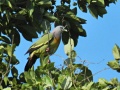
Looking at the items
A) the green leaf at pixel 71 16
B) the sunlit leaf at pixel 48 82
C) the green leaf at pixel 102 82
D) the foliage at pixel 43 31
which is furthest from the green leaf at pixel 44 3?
the sunlit leaf at pixel 48 82

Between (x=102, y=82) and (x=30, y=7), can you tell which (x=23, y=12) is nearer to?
(x=30, y=7)

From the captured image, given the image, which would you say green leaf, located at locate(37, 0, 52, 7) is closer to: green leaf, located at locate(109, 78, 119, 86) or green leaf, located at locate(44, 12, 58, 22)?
green leaf, located at locate(44, 12, 58, 22)

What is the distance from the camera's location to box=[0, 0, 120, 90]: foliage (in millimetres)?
3104

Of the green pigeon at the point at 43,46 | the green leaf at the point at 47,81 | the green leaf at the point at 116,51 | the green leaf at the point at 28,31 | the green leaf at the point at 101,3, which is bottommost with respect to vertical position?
the green pigeon at the point at 43,46

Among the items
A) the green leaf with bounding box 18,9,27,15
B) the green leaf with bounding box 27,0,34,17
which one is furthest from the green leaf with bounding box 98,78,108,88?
the green leaf with bounding box 18,9,27,15

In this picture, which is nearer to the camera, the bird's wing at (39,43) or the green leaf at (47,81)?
the green leaf at (47,81)

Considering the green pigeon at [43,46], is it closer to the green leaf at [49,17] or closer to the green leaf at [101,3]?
the green leaf at [49,17]

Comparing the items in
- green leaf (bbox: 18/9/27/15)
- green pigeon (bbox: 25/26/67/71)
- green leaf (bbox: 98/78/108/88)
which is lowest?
green pigeon (bbox: 25/26/67/71)

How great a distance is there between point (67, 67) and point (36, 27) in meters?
1.48

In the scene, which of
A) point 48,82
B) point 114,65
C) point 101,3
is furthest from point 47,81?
point 101,3

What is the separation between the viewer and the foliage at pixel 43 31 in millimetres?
3104

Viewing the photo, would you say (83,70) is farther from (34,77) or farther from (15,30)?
(15,30)

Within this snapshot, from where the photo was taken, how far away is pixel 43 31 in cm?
463

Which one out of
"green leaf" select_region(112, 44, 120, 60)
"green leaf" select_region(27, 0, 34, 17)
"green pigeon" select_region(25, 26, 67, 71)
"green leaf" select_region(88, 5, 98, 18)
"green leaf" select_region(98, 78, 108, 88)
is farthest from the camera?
"green leaf" select_region(88, 5, 98, 18)
